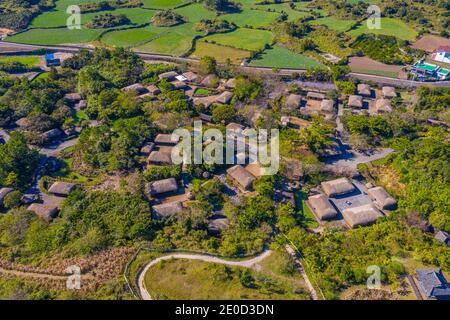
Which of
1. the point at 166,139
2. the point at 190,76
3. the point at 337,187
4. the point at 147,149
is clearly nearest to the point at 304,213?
the point at 337,187

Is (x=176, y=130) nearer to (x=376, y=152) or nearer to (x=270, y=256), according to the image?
(x=270, y=256)

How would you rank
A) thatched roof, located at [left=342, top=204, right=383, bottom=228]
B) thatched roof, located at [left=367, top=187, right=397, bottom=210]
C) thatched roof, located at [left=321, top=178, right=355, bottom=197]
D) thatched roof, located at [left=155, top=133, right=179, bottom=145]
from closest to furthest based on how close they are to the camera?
1. thatched roof, located at [left=342, top=204, right=383, bottom=228]
2. thatched roof, located at [left=367, top=187, right=397, bottom=210]
3. thatched roof, located at [left=321, top=178, right=355, bottom=197]
4. thatched roof, located at [left=155, top=133, right=179, bottom=145]

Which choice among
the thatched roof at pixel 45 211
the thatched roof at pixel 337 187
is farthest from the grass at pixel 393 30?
the thatched roof at pixel 45 211

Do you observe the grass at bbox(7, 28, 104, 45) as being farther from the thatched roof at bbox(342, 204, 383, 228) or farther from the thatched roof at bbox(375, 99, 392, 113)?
the thatched roof at bbox(342, 204, 383, 228)

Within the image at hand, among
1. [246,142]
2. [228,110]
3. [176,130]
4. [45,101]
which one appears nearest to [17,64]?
[45,101]

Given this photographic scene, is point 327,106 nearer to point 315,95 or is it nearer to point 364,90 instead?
point 315,95

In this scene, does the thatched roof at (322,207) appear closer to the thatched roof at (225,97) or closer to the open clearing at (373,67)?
the thatched roof at (225,97)

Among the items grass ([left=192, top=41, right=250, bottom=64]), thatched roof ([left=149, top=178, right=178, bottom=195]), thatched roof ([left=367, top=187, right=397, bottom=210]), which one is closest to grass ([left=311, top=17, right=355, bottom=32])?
grass ([left=192, top=41, right=250, bottom=64])
